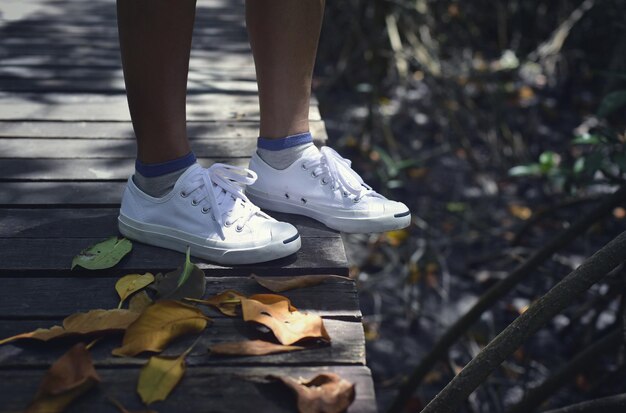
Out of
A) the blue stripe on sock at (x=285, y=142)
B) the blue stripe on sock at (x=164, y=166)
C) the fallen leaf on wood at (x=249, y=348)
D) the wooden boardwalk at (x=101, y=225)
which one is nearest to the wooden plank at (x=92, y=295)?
the wooden boardwalk at (x=101, y=225)

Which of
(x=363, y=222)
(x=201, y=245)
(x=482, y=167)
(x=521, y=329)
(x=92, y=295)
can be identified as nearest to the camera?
(x=521, y=329)

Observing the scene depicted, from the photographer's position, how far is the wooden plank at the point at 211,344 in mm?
1247

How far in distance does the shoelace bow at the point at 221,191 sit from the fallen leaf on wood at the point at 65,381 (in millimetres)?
433

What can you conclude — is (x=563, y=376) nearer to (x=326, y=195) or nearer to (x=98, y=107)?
(x=326, y=195)

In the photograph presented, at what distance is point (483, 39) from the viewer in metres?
5.52

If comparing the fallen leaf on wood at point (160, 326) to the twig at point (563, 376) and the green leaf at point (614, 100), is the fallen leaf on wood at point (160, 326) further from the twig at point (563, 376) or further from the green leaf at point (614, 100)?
the green leaf at point (614, 100)

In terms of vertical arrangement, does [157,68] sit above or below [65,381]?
above

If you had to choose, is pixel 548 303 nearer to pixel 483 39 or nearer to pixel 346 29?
pixel 346 29

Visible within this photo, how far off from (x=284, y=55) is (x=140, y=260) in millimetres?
541

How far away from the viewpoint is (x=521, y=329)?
124cm

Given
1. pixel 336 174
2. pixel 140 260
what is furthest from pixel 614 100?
pixel 140 260

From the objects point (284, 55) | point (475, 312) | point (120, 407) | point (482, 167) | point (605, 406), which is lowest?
point (482, 167)

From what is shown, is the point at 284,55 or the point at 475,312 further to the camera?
the point at 475,312

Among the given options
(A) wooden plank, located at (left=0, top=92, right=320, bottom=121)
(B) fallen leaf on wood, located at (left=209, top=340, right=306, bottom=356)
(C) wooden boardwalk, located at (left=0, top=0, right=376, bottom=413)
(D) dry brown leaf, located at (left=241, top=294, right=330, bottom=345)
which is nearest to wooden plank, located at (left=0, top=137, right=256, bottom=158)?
(C) wooden boardwalk, located at (left=0, top=0, right=376, bottom=413)
